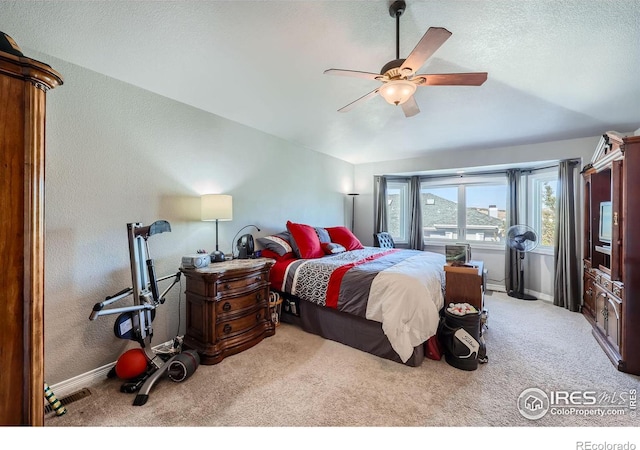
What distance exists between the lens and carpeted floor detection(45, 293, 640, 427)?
5.20 feet

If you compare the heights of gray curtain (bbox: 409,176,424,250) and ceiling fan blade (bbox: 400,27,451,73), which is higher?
ceiling fan blade (bbox: 400,27,451,73)

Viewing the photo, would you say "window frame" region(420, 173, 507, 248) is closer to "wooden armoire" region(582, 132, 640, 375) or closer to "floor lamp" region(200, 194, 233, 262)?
"wooden armoire" region(582, 132, 640, 375)

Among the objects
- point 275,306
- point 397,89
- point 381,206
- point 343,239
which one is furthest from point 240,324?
point 381,206

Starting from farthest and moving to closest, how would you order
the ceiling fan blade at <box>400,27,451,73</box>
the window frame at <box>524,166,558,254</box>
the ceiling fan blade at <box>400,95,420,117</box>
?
the window frame at <box>524,166,558,254</box>
the ceiling fan blade at <box>400,95,420,117</box>
the ceiling fan blade at <box>400,27,451,73</box>

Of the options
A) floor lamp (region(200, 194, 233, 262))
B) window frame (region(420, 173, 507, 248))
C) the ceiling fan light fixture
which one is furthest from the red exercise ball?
window frame (region(420, 173, 507, 248))

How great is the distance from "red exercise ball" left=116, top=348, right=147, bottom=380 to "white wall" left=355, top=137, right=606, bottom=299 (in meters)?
4.29

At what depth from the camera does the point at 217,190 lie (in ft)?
9.70

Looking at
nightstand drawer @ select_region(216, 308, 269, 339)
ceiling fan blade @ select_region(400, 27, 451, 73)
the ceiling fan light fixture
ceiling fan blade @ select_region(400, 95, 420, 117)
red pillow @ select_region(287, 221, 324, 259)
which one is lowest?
nightstand drawer @ select_region(216, 308, 269, 339)

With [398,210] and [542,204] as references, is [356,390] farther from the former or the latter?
[542,204]

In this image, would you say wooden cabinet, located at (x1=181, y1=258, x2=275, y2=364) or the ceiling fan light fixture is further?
wooden cabinet, located at (x1=181, y1=258, x2=275, y2=364)

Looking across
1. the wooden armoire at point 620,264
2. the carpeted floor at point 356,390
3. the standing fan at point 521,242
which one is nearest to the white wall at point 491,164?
the standing fan at point 521,242

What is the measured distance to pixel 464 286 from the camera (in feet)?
7.85
